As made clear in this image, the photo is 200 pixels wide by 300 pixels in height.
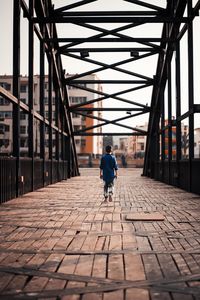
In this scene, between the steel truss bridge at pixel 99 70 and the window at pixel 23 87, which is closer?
the steel truss bridge at pixel 99 70

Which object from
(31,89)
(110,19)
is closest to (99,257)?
(31,89)

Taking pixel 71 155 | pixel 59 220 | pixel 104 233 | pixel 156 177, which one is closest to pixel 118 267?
pixel 104 233

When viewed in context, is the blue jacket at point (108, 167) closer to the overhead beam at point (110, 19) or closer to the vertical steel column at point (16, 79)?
the vertical steel column at point (16, 79)

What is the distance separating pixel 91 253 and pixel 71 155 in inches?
973

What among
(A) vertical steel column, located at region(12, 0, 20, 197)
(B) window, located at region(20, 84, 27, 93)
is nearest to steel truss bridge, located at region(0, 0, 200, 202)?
(A) vertical steel column, located at region(12, 0, 20, 197)

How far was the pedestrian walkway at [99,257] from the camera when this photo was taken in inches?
129

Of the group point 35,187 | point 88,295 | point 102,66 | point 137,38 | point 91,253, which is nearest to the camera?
point 88,295

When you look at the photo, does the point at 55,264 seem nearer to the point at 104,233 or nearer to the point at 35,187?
the point at 104,233

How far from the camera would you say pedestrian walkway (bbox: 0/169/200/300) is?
3.27 m

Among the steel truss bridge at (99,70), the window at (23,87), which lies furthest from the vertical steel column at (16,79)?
the window at (23,87)

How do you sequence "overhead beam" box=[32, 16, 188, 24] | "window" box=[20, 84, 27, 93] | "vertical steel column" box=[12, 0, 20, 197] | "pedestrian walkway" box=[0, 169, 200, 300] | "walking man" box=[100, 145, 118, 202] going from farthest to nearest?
"window" box=[20, 84, 27, 93]
"overhead beam" box=[32, 16, 188, 24]
"vertical steel column" box=[12, 0, 20, 197]
"walking man" box=[100, 145, 118, 202]
"pedestrian walkway" box=[0, 169, 200, 300]

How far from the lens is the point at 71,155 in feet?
95.9

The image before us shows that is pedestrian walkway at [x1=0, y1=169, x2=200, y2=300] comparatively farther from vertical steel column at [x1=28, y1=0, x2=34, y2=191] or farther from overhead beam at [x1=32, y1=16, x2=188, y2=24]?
overhead beam at [x1=32, y1=16, x2=188, y2=24]

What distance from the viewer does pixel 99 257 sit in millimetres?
4418
